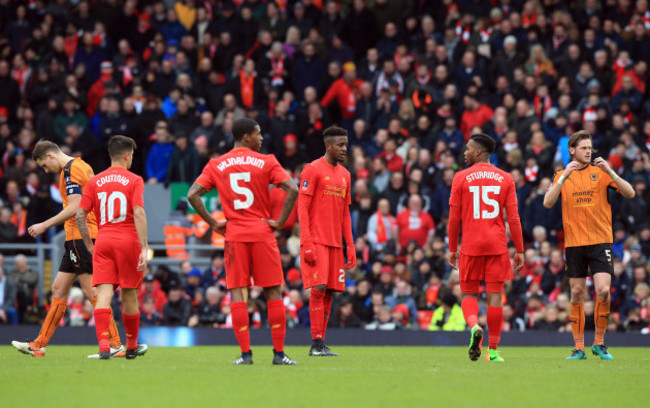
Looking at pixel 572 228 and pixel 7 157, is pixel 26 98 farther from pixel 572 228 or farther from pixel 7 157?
pixel 572 228

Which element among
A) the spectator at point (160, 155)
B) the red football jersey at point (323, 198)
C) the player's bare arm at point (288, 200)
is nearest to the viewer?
the player's bare arm at point (288, 200)

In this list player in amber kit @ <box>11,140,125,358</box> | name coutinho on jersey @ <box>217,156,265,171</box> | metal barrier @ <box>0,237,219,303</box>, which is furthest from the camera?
metal barrier @ <box>0,237,219,303</box>

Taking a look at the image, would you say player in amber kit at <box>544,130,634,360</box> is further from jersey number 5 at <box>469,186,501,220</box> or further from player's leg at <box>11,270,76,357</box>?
player's leg at <box>11,270,76,357</box>

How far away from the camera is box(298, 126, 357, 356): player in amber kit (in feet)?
42.2

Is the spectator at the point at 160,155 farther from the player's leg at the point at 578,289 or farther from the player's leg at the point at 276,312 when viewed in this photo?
the player's leg at the point at 276,312

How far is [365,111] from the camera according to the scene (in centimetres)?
→ 2436

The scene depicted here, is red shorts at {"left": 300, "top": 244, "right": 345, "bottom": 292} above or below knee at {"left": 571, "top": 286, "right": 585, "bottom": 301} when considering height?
above

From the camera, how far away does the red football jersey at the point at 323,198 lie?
509 inches

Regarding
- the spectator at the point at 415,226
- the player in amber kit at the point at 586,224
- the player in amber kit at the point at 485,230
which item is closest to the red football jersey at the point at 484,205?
the player in amber kit at the point at 485,230

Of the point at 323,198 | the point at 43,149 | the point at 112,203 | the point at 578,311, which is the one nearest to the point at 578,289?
the point at 578,311

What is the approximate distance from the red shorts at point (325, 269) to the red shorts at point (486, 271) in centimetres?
164

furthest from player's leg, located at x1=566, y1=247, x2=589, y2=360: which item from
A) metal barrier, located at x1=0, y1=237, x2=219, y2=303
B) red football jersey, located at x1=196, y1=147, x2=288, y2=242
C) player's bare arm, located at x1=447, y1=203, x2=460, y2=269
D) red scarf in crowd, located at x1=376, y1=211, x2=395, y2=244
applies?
metal barrier, located at x1=0, y1=237, x2=219, y2=303

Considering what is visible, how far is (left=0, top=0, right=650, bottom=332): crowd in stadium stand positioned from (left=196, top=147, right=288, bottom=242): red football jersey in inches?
343

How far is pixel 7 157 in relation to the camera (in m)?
24.3
